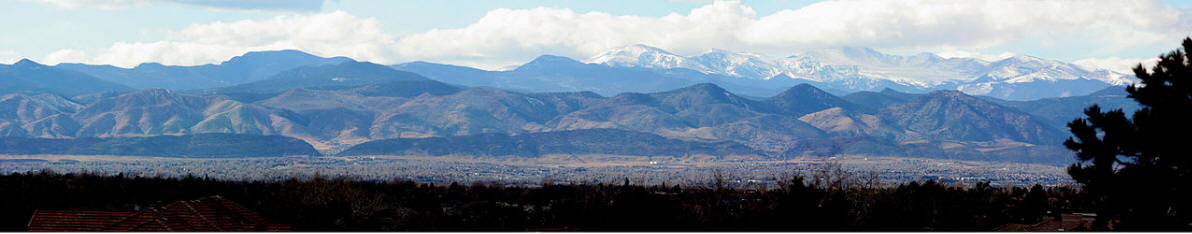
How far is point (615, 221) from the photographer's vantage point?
183 ft

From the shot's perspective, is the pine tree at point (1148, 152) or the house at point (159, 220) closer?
the pine tree at point (1148, 152)

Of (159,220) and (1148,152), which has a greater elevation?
(1148,152)

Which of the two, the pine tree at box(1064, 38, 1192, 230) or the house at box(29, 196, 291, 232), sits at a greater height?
the pine tree at box(1064, 38, 1192, 230)

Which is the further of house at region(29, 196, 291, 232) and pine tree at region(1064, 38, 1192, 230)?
house at region(29, 196, 291, 232)

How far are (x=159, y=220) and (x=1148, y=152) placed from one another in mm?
39217

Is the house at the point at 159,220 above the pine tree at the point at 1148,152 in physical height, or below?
→ below

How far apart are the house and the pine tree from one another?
118ft

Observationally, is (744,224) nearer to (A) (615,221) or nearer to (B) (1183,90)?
(A) (615,221)

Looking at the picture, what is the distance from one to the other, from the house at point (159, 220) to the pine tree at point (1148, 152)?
118ft

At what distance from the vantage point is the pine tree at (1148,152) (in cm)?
3588

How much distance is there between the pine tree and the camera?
3588 cm

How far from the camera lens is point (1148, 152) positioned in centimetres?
3669

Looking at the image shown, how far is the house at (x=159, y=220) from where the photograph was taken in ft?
167

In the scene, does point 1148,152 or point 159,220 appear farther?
point 159,220
